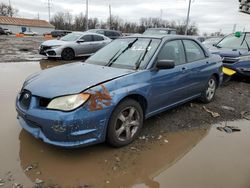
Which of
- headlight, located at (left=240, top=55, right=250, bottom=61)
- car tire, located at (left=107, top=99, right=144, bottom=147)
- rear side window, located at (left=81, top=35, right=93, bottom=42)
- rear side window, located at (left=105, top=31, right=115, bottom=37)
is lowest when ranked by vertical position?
car tire, located at (left=107, top=99, right=144, bottom=147)

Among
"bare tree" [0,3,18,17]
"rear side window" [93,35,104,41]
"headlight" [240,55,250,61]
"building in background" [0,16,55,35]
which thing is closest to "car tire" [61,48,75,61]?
"rear side window" [93,35,104,41]

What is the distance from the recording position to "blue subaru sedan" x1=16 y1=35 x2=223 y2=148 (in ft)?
9.33

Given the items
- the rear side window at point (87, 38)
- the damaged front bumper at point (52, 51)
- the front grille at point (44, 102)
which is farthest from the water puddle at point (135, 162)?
the rear side window at point (87, 38)

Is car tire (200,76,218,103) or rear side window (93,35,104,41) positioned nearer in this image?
car tire (200,76,218,103)

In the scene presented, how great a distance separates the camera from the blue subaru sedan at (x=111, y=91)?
9.33 ft

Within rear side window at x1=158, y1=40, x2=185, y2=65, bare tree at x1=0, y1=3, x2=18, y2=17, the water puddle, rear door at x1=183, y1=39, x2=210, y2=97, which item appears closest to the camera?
the water puddle

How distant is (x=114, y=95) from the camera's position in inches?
121

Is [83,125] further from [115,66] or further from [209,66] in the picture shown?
[209,66]

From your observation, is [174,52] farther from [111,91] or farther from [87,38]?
[87,38]

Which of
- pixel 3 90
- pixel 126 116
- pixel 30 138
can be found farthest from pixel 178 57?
pixel 3 90

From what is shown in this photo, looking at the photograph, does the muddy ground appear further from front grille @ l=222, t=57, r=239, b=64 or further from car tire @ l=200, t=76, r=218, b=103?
front grille @ l=222, t=57, r=239, b=64

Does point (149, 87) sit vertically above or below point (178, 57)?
below

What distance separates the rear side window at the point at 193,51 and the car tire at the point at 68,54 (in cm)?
806

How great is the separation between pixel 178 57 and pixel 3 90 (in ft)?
14.7
